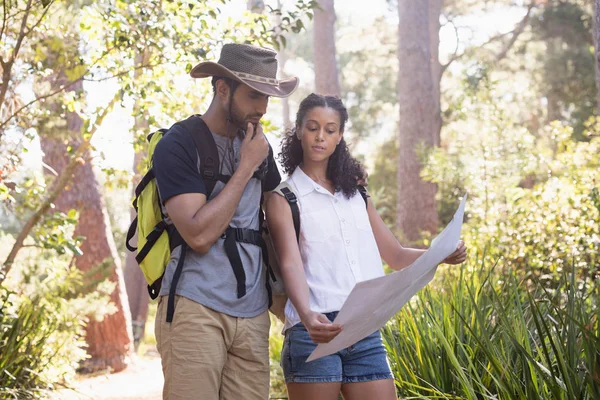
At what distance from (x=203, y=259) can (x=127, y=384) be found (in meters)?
7.51

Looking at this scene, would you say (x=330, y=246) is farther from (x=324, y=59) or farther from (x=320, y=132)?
(x=324, y=59)

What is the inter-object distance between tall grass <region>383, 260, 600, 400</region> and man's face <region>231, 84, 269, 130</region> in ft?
3.61

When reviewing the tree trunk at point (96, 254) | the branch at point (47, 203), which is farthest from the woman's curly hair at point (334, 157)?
the tree trunk at point (96, 254)

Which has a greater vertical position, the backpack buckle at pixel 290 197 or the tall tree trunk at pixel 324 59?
the tall tree trunk at pixel 324 59

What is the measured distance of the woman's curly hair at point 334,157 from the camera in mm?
3441

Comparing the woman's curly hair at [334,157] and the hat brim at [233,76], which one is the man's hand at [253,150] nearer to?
the hat brim at [233,76]

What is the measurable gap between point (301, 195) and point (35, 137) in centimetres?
367

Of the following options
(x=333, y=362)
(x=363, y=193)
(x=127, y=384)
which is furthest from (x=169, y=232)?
(x=127, y=384)

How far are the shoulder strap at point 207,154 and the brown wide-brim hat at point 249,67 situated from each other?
0.24 m

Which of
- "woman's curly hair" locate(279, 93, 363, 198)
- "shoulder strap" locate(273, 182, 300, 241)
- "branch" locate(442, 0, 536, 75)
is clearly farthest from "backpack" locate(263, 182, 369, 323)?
"branch" locate(442, 0, 536, 75)

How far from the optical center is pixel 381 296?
272cm

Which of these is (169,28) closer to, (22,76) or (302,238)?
(22,76)

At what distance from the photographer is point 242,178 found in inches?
114

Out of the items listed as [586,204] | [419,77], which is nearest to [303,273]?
[586,204]
